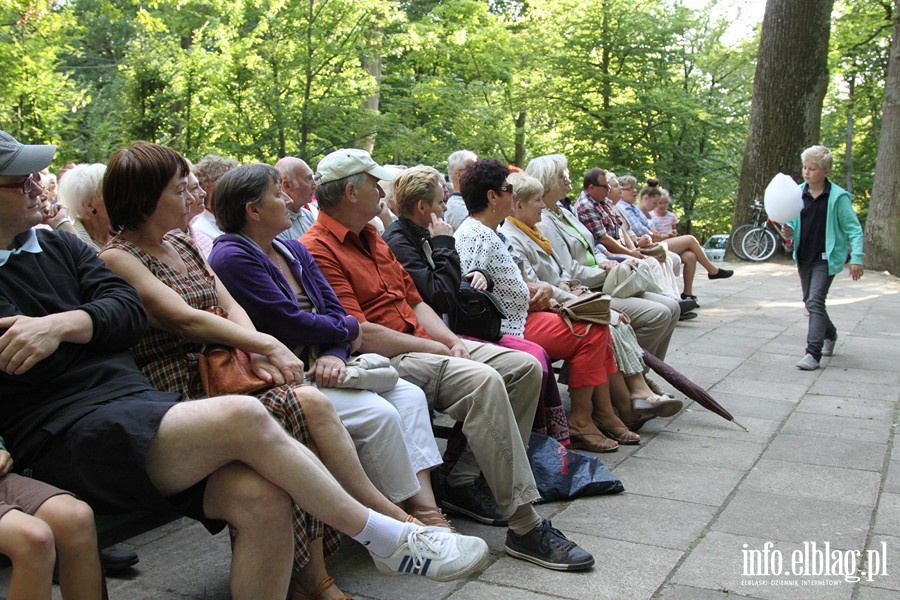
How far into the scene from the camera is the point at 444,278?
452 cm

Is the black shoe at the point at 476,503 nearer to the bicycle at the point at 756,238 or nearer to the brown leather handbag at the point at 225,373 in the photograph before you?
the brown leather handbag at the point at 225,373

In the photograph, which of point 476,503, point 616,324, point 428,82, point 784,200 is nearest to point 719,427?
point 616,324

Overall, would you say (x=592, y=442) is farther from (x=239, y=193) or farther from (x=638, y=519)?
(x=239, y=193)

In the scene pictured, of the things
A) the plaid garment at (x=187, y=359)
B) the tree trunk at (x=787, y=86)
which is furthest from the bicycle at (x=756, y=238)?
the plaid garment at (x=187, y=359)

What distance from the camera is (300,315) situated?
352 cm

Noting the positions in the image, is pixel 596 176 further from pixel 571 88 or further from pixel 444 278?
pixel 571 88

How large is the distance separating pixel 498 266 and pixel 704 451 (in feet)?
5.10

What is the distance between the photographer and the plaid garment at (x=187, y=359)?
2.96 meters

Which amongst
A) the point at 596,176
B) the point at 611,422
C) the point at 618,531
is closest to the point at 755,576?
the point at 618,531

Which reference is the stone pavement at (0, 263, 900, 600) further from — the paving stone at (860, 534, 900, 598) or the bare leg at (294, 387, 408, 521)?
the bare leg at (294, 387, 408, 521)

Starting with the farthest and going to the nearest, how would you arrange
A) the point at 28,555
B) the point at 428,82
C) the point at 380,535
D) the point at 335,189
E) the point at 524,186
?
the point at 428,82, the point at 524,186, the point at 335,189, the point at 380,535, the point at 28,555

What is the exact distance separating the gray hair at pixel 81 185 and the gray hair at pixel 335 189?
107cm

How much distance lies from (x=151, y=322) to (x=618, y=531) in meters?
2.07

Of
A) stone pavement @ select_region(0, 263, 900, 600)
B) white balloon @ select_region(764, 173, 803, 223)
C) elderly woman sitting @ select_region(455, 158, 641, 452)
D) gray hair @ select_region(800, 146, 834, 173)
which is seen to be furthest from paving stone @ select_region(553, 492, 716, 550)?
white balloon @ select_region(764, 173, 803, 223)
